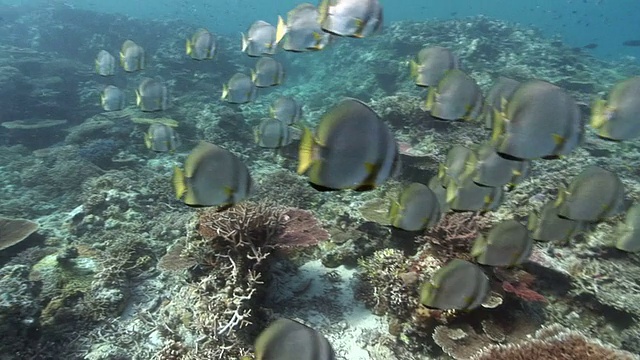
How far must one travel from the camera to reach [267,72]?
621cm

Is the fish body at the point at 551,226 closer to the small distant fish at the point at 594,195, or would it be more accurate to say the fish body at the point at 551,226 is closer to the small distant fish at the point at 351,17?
the small distant fish at the point at 594,195

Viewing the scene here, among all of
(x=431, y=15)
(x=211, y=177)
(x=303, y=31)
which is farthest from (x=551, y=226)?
(x=431, y=15)

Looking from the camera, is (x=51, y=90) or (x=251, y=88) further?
(x=51, y=90)

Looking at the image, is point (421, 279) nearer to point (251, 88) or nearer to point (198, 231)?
point (198, 231)

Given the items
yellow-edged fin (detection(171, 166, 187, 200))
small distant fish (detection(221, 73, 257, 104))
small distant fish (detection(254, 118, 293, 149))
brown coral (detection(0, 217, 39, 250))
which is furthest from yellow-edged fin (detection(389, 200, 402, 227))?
brown coral (detection(0, 217, 39, 250))

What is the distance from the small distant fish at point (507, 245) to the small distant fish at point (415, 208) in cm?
59

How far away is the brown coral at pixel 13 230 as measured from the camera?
6750 millimetres

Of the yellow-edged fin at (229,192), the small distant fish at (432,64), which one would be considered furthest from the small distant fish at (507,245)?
the yellow-edged fin at (229,192)

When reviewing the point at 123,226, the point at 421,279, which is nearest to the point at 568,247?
the point at 421,279

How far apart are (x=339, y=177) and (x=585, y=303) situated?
4876 mm

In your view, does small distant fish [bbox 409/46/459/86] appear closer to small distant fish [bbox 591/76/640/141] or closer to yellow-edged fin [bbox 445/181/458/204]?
yellow-edged fin [bbox 445/181/458/204]

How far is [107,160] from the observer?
1099cm

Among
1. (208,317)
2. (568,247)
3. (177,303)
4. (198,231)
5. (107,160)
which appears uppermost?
(568,247)

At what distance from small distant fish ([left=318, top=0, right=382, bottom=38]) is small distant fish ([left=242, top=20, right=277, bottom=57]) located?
264 cm
